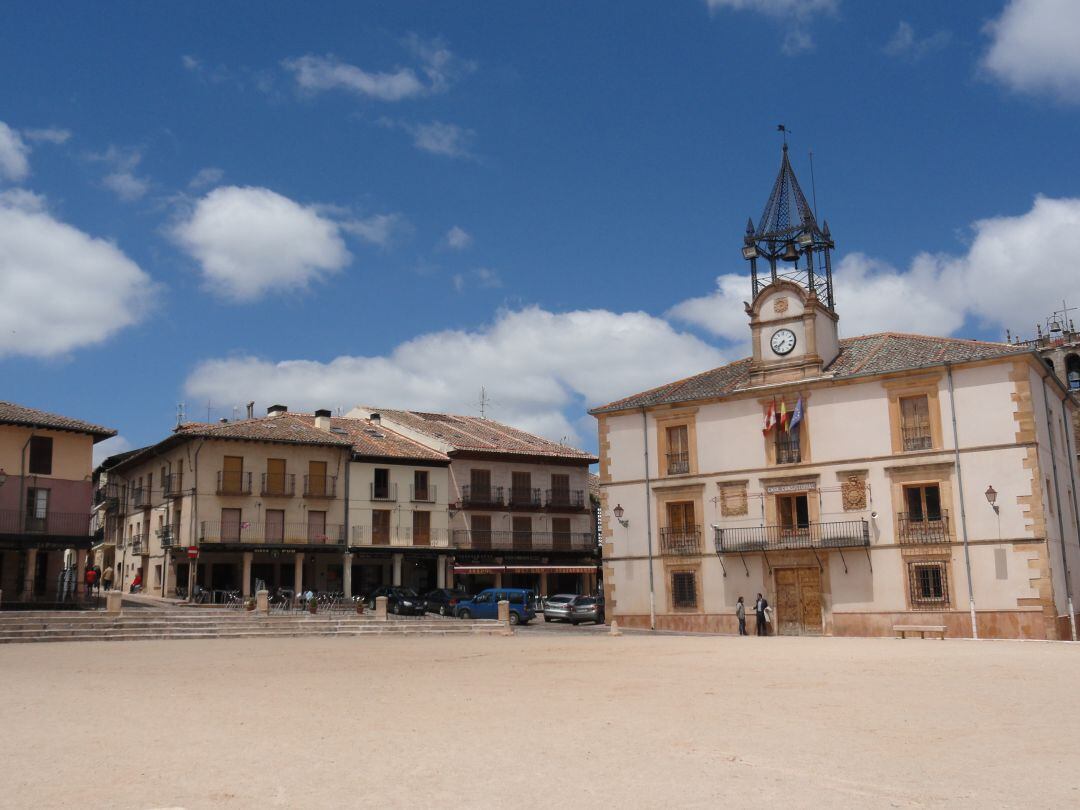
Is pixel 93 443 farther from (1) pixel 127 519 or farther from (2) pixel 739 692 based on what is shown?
(2) pixel 739 692

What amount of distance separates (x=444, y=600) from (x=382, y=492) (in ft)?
32.2

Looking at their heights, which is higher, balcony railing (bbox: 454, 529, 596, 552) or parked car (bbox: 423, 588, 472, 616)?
balcony railing (bbox: 454, 529, 596, 552)

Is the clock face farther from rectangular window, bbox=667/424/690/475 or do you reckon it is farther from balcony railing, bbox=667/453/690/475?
balcony railing, bbox=667/453/690/475

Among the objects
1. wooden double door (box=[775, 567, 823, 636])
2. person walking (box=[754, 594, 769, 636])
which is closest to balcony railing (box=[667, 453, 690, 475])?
wooden double door (box=[775, 567, 823, 636])

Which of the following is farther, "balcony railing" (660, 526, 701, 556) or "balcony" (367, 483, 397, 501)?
"balcony" (367, 483, 397, 501)

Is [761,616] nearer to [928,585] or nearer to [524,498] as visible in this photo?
[928,585]

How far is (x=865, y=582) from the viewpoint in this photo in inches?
1351

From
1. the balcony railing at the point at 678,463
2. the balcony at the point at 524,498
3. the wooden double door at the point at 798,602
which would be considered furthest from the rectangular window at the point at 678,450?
the balcony at the point at 524,498

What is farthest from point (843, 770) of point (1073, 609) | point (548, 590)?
point (548, 590)

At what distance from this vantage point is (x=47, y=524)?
36.7 meters

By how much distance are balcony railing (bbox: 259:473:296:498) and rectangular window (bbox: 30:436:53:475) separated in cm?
1106

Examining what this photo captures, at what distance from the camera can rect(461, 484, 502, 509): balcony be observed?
174 feet

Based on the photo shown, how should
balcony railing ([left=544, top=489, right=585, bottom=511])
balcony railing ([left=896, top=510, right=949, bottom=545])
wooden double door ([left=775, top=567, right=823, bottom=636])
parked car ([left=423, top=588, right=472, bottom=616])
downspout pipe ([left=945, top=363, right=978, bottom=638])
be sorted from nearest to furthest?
downspout pipe ([left=945, top=363, right=978, bottom=638]) < balcony railing ([left=896, top=510, right=949, bottom=545]) < wooden double door ([left=775, top=567, right=823, bottom=636]) < parked car ([left=423, top=588, right=472, bottom=616]) < balcony railing ([left=544, top=489, right=585, bottom=511])

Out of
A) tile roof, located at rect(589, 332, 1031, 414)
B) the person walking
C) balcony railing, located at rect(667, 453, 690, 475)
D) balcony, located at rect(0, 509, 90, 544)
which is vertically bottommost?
the person walking
